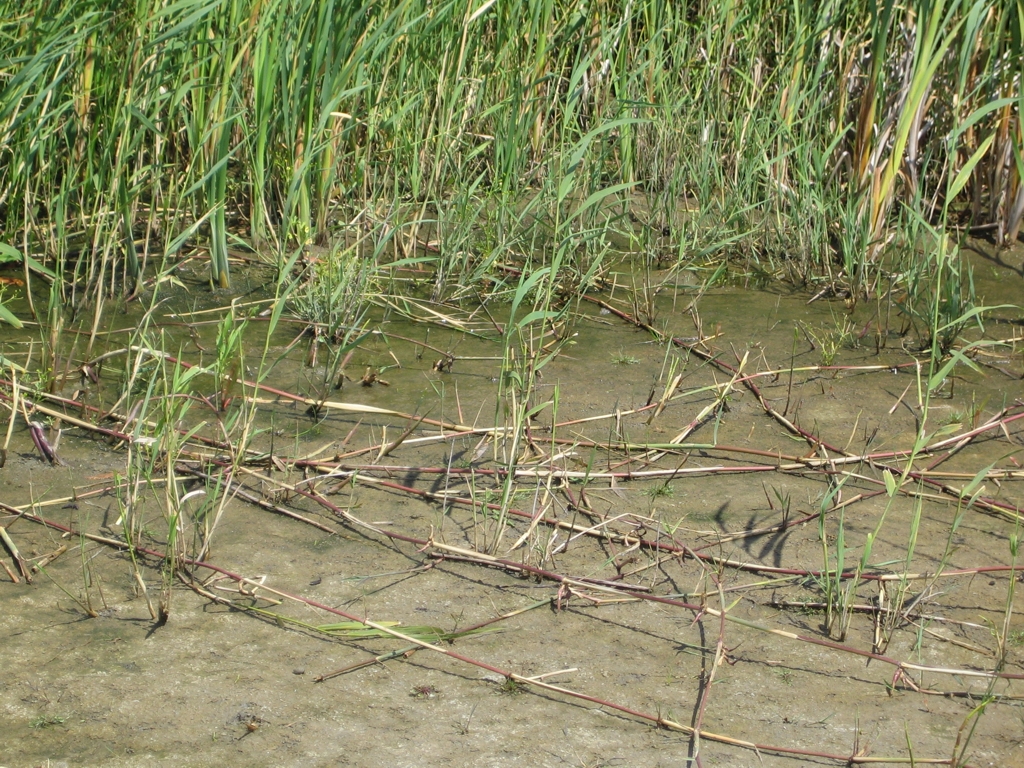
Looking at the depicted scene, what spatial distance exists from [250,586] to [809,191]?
2241 millimetres

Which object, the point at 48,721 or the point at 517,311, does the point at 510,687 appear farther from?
the point at 517,311

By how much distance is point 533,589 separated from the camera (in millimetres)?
2041

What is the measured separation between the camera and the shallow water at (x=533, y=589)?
1.68 m

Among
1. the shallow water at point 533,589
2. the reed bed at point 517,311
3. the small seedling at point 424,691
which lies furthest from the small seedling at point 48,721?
the small seedling at point 424,691

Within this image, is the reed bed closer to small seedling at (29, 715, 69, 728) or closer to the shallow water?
the shallow water

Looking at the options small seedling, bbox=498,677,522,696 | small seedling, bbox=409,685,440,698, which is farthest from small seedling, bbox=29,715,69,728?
small seedling, bbox=498,677,522,696

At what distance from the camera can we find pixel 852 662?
1.88 metres

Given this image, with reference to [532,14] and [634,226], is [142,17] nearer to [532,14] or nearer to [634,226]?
[532,14]

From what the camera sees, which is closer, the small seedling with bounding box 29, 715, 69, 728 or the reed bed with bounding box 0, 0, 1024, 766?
the small seedling with bounding box 29, 715, 69, 728

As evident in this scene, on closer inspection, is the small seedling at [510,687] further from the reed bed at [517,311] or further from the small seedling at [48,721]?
the small seedling at [48,721]

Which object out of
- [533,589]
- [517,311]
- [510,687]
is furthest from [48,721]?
[517,311]

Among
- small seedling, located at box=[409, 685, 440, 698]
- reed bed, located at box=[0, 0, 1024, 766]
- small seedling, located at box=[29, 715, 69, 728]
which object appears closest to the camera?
small seedling, located at box=[29, 715, 69, 728]

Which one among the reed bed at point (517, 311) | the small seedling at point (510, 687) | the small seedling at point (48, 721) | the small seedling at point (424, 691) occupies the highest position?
the reed bed at point (517, 311)

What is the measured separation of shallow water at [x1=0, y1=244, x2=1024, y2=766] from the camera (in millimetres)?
1677
